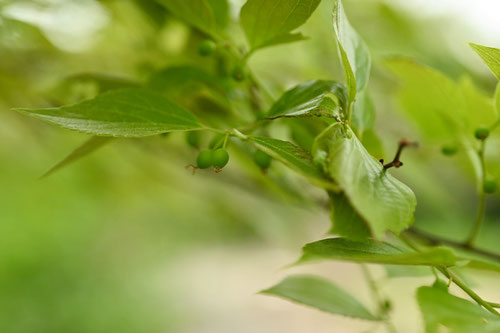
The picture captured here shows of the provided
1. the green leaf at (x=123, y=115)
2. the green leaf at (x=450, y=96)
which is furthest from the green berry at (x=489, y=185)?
the green leaf at (x=123, y=115)

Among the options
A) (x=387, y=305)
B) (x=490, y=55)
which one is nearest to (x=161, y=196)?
(x=387, y=305)

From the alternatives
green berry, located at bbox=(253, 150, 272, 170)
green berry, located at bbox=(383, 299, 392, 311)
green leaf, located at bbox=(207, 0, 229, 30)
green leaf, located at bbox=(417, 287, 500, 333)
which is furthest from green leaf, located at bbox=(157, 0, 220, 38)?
green berry, located at bbox=(383, 299, 392, 311)

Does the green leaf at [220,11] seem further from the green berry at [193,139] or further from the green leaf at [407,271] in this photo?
the green leaf at [407,271]

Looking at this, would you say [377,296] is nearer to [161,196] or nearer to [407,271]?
[407,271]

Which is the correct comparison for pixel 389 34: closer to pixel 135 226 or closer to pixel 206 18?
pixel 206 18

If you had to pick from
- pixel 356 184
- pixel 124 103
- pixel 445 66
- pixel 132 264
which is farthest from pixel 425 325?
pixel 132 264
